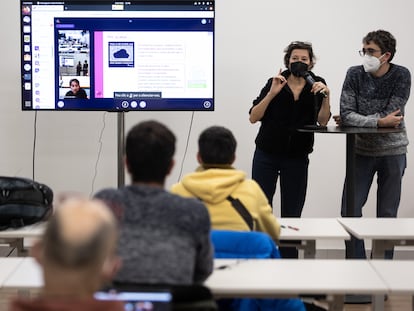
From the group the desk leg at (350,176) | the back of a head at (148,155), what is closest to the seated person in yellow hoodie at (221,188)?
the back of a head at (148,155)

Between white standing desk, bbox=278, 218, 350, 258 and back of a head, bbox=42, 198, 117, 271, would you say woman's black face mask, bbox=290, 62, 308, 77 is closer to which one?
white standing desk, bbox=278, 218, 350, 258

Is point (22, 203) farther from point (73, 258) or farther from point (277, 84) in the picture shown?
point (73, 258)

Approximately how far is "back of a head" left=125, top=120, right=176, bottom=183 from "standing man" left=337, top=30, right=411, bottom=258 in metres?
2.21

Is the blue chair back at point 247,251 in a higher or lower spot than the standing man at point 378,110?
lower

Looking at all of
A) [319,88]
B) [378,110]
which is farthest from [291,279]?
[378,110]

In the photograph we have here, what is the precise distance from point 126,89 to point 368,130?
171cm

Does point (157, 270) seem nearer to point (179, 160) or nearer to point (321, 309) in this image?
point (321, 309)

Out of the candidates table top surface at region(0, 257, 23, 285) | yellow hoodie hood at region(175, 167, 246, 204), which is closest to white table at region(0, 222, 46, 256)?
table top surface at region(0, 257, 23, 285)

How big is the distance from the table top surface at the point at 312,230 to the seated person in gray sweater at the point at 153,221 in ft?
3.52

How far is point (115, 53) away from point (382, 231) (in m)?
2.25

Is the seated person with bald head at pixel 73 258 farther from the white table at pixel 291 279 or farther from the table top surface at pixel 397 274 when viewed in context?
the table top surface at pixel 397 274

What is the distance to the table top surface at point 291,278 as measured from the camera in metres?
2.07

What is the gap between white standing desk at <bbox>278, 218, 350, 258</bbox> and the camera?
286cm

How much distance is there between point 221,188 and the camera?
7.79ft
